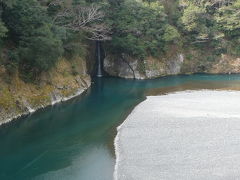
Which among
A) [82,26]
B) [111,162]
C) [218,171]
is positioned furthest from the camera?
[82,26]

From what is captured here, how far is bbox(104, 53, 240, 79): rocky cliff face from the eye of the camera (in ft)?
201

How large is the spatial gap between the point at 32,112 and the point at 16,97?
2525 mm

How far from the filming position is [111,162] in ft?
85.4

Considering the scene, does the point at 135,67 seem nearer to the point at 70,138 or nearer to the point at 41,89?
the point at 41,89

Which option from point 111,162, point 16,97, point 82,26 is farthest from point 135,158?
point 82,26

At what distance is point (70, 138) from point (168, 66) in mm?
36518

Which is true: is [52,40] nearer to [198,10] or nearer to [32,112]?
[32,112]

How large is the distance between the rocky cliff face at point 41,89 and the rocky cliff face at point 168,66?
11190 mm

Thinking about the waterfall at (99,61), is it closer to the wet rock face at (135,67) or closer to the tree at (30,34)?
the wet rock face at (135,67)

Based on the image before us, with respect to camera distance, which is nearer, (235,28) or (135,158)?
(135,158)

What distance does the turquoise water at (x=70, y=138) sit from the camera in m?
24.6

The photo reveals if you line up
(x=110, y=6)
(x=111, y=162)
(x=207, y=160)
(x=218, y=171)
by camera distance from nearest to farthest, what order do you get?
(x=218, y=171) < (x=207, y=160) < (x=111, y=162) < (x=110, y=6)

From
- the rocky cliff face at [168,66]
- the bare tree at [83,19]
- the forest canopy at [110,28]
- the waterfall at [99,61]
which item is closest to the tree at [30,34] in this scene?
the forest canopy at [110,28]

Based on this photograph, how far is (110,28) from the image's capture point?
56.2 m
